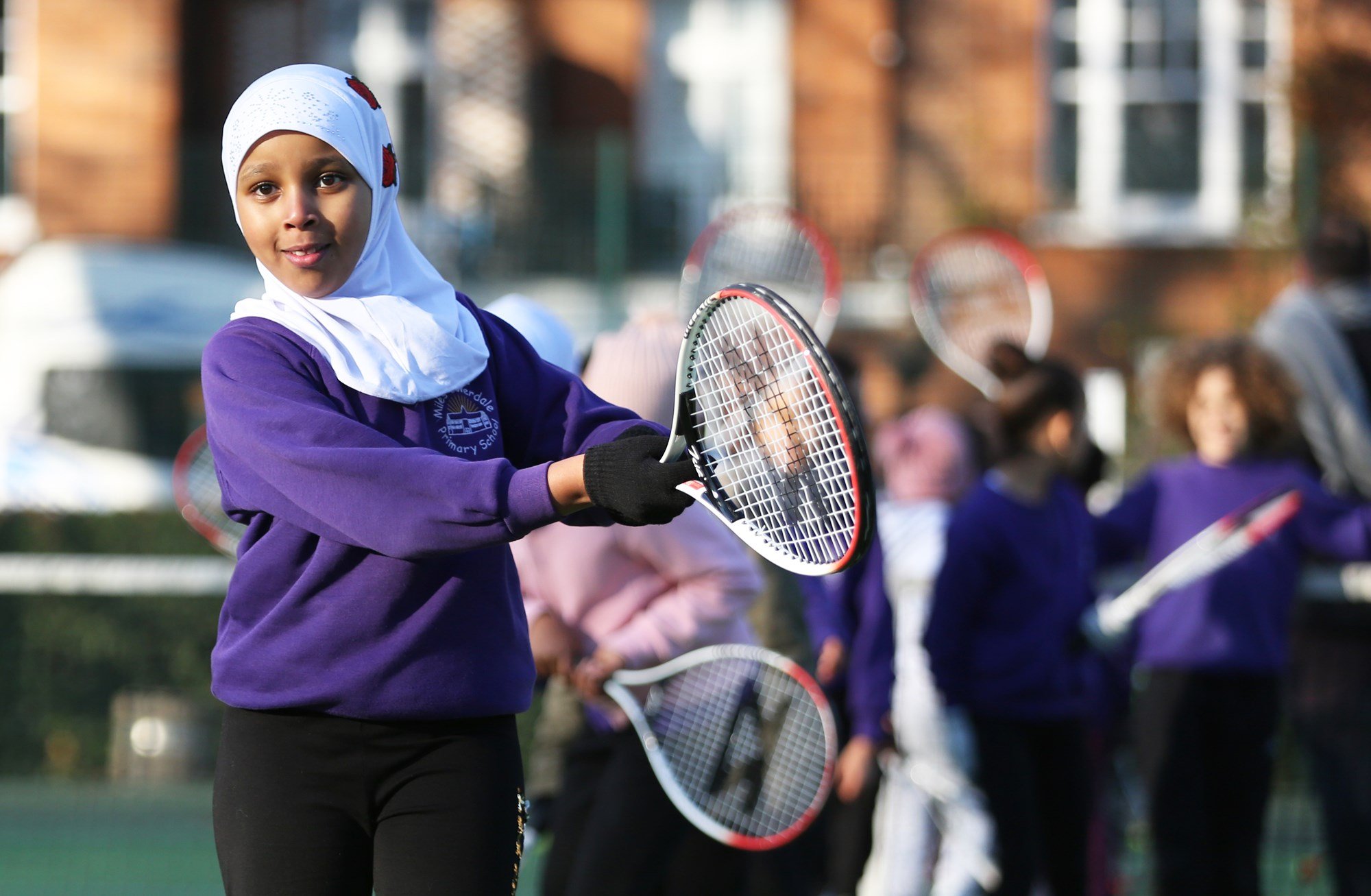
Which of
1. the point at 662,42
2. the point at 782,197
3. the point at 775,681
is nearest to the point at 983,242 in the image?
the point at 775,681

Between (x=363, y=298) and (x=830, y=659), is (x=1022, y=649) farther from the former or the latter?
(x=363, y=298)

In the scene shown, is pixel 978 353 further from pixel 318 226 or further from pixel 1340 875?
pixel 318 226

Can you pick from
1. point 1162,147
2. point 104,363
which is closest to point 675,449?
point 104,363

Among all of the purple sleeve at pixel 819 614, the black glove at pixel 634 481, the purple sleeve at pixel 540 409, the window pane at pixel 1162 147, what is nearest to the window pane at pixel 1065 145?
the window pane at pixel 1162 147

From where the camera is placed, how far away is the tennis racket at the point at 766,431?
2.62 meters

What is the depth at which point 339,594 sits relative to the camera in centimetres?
284

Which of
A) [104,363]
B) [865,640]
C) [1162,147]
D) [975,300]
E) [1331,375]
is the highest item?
[1162,147]

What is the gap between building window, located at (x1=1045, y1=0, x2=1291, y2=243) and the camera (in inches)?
679

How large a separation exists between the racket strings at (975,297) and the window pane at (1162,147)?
31.5 feet

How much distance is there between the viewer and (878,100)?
1714 centimetres

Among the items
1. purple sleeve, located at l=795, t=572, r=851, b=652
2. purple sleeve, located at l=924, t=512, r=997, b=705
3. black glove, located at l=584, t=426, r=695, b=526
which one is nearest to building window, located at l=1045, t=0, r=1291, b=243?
purple sleeve, located at l=795, t=572, r=851, b=652

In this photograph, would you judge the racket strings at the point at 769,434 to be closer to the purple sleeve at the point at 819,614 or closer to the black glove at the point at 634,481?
the black glove at the point at 634,481

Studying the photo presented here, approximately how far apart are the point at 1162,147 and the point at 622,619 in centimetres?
1418

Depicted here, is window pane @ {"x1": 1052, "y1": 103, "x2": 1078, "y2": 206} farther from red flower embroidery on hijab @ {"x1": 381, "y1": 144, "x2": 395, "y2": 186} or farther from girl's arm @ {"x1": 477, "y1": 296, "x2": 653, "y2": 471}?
red flower embroidery on hijab @ {"x1": 381, "y1": 144, "x2": 395, "y2": 186}
